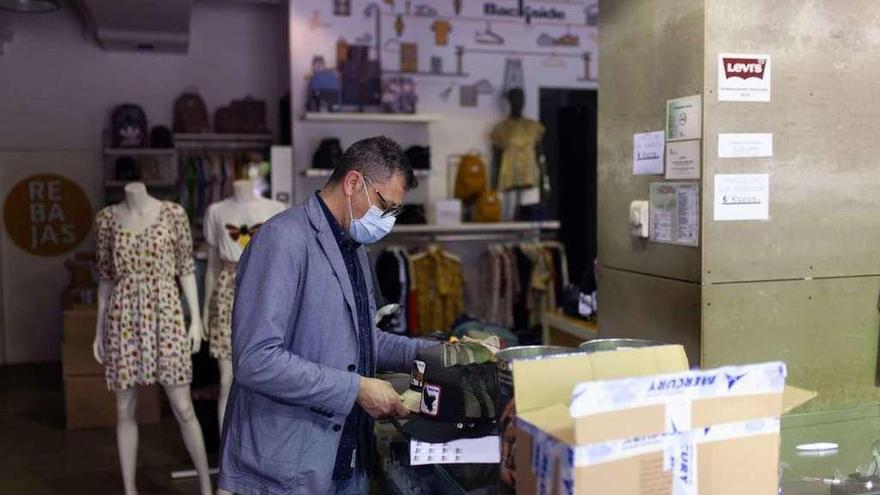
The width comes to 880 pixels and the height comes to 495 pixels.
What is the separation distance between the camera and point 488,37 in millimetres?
7910

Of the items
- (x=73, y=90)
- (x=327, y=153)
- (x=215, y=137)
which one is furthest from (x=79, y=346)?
(x=73, y=90)

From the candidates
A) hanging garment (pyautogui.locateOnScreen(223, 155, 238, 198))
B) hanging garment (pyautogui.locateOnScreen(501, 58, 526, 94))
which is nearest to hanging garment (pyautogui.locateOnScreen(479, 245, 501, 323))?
hanging garment (pyautogui.locateOnScreen(501, 58, 526, 94))

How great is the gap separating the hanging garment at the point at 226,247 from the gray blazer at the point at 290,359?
7.97 feet

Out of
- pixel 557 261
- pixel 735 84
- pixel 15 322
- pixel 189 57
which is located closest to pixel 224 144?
pixel 189 57

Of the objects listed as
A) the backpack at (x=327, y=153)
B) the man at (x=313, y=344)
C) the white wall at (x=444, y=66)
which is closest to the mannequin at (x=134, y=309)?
the man at (x=313, y=344)

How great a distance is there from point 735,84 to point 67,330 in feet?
15.9

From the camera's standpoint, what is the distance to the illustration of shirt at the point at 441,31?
7703mm

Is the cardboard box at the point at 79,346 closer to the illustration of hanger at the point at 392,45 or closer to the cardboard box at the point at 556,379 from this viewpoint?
the illustration of hanger at the point at 392,45

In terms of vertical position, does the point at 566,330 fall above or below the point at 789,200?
below

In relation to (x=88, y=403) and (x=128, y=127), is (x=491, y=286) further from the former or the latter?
(x=128, y=127)

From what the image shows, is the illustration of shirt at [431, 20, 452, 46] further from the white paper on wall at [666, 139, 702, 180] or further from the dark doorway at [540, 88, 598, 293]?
the white paper on wall at [666, 139, 702, 180]

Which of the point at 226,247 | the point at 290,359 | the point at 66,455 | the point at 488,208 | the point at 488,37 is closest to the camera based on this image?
the point at 290,359

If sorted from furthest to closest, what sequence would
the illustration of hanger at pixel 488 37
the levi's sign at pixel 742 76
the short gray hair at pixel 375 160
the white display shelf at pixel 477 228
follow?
the illustration of hanger at pixel 488 37 → the white display shelf at pixel 477 228 → the levi's sign at pixel 742 76 → the short gray hair at pixel 375 160

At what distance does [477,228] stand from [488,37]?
1.88 metres
